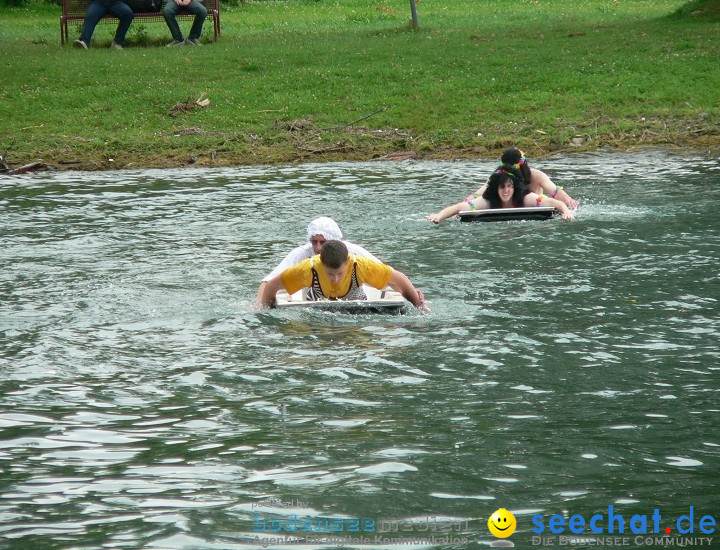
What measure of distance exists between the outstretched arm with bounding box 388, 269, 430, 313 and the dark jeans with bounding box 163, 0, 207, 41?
19.9 m

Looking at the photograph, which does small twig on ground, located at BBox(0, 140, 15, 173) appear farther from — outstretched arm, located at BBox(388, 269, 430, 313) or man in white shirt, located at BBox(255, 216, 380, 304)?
outstretched arm, located at BBox(388, 269, 430, 313)

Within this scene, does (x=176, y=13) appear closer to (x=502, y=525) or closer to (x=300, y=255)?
(x=300, y=255)

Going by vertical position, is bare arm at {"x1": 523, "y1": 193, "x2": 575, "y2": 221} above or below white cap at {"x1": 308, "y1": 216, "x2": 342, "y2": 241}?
below

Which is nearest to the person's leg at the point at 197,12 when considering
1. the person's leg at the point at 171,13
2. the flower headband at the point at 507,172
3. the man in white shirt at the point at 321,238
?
the person's leg at the point at 171,13

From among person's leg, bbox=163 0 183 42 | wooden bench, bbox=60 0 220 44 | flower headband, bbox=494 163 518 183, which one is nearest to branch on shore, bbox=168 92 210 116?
person's leg, bbox=163 0 183 42

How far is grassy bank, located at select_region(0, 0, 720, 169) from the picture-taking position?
24062mm

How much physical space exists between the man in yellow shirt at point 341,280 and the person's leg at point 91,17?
19717mm

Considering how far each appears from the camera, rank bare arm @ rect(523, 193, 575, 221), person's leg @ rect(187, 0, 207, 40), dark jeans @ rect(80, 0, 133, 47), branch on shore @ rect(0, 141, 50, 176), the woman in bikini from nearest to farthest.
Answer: bare arm @ rect(523, 193, 575, 221) < the woman in bikini < branch on shore @ rect(0, 141, 50, 176) < dark jeans @ rect(80, 0, 133, 47) < person's leg @ rect(187, 0, 207, 40)

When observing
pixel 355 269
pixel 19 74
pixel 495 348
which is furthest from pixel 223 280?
pixel 19 74

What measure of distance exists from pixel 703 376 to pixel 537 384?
1.37 metres

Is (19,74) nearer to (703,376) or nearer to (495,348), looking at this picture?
(495,348)

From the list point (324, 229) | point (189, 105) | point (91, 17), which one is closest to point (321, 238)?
point (324, 229)

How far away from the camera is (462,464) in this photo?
7.63 meters

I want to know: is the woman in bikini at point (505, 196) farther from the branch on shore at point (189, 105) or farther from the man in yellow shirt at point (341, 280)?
the branch on shore at point (189, 105)
